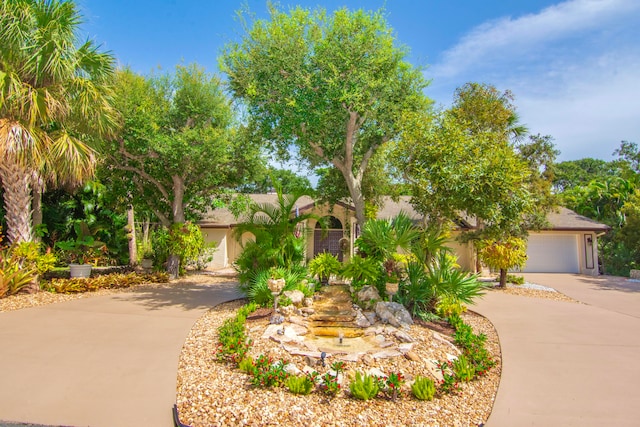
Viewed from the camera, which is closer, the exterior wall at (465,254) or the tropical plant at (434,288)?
the tropical plant at (434,288)

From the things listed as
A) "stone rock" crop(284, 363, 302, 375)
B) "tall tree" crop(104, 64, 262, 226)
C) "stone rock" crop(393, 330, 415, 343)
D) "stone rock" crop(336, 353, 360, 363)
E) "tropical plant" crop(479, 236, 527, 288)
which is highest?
"tall tree" crop(104, 64, 262, 226)

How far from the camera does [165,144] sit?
12516 mm

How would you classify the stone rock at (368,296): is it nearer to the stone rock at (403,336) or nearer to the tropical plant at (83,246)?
the stone rock at (403,336)

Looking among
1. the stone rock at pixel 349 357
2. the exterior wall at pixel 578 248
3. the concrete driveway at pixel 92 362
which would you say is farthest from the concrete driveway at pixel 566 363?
the exterior wall at pixel 578 248

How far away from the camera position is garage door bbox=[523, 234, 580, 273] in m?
20.3

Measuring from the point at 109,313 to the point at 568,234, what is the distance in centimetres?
2132

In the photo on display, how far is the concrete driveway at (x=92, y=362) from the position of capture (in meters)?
4.79

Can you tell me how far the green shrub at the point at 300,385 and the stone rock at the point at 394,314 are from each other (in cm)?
323

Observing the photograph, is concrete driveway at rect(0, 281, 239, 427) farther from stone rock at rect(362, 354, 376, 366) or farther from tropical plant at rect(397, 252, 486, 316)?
tropical plant at rect(397, 252, 486, 316)

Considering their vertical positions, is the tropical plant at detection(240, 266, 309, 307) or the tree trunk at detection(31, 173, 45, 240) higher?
the tree trunk at detection(31, 173, 45, 240)

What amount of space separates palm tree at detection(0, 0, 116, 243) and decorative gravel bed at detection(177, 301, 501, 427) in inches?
281

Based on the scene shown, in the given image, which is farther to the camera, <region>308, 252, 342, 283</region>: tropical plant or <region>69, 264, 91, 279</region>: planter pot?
<region>69, 264, 91, 279</region>: planter pot

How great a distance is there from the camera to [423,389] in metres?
5.16

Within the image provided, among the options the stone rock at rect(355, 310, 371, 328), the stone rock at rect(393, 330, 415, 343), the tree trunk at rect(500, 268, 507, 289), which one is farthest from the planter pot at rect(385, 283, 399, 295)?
the tree trunk at rect(500, 268, 507, 289)
